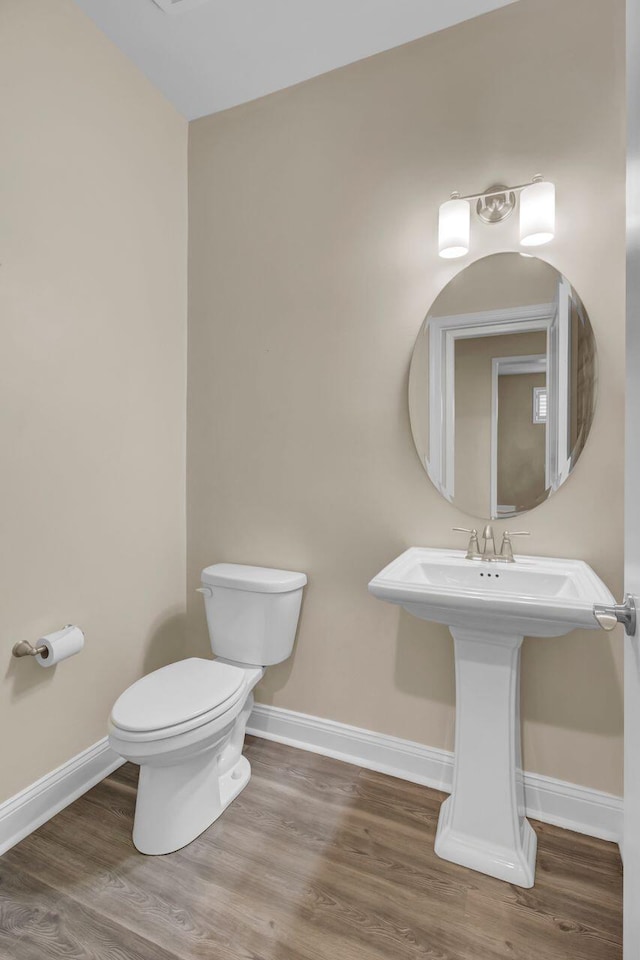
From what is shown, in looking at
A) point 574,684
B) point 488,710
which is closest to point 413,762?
point 488,710

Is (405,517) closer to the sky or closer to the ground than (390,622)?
closer to the sky

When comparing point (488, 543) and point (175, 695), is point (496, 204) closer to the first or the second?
point (488, 543)

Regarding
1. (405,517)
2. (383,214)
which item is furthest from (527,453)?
(383,214)

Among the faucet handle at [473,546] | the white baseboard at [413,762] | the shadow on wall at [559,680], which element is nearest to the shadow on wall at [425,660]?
the shadow on wall at [559,680]

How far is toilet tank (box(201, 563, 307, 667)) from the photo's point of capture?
1.88 metres

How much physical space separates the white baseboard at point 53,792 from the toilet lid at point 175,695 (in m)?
0.43

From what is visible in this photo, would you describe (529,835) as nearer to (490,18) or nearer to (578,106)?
(578,106)

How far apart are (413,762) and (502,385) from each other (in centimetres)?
140

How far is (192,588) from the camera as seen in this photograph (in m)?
2.31

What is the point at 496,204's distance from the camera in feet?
5.48

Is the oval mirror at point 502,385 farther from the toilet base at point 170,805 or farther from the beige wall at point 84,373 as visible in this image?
the toilet base at point 170,805

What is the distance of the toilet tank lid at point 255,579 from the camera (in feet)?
6.12

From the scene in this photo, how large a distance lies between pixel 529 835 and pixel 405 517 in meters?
1.05

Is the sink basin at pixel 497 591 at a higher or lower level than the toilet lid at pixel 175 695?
higher
